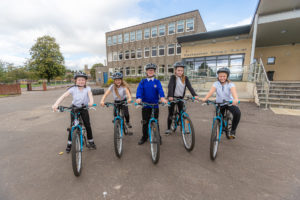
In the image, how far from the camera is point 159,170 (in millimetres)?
2684

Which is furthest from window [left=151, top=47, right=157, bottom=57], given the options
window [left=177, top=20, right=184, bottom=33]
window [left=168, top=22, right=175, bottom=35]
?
window [left=177, top=20, right=184, bottom=33]

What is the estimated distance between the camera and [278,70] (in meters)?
15.3

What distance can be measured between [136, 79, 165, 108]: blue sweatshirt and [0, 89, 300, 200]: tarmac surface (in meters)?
1.30

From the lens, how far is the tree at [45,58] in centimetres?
3475

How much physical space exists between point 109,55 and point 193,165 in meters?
34.0

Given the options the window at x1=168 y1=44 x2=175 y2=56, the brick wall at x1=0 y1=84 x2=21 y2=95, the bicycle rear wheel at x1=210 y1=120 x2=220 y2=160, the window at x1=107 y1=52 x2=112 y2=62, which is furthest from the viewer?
the window at x1=107 y1=52 x2=112 y2=62

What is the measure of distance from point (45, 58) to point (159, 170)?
43468 mm

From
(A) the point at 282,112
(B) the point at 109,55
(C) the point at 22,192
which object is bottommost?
(C) the point at 22,192

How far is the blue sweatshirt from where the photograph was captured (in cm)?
342

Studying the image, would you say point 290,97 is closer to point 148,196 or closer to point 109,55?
point 148,196

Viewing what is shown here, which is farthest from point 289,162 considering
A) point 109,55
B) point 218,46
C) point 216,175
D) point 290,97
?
point 109,55

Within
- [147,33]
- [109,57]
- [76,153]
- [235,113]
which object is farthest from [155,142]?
[109,57]

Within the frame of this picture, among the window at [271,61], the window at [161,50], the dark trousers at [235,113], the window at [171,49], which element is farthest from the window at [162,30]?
the dark trousers at [235,113]

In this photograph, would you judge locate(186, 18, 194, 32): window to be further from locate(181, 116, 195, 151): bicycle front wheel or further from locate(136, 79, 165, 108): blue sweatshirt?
locate(181, 116, 195, 151): bicycle front wheel
